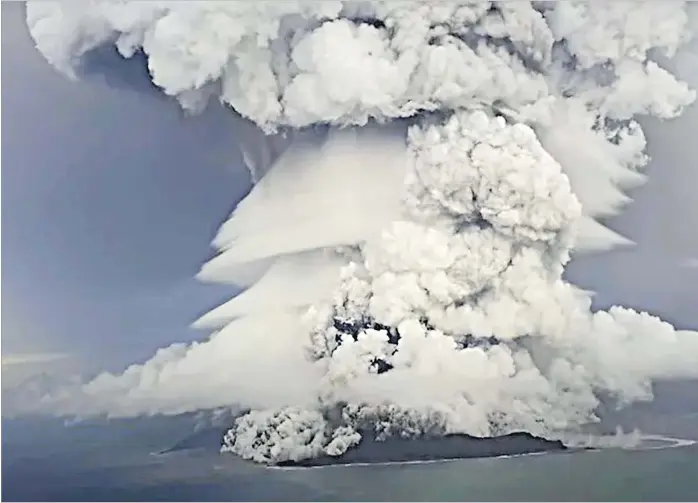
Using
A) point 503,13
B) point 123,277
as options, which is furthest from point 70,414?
point 503,13

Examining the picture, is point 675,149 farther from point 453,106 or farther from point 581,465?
point 581,465

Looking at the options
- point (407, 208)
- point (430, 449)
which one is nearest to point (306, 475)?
point (430, 449)

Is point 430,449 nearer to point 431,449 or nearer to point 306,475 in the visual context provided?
point 431,449

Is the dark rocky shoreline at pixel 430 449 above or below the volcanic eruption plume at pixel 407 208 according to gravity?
below

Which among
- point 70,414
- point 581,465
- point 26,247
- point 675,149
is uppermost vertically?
point 675,149
